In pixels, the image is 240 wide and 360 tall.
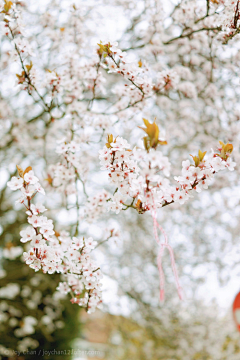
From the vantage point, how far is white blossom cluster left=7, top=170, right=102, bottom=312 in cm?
112

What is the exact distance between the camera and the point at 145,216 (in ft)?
11.6

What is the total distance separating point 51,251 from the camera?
3.92ft

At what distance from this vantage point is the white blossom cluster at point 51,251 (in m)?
1.12

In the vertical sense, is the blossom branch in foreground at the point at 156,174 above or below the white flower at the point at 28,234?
Result: above

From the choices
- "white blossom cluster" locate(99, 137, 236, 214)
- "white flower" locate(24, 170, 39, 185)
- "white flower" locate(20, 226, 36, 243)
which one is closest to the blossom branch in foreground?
"white blossom cluster" locate(99, 137, 236, 214)

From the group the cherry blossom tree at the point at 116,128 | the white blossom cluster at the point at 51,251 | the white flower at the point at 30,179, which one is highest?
the cherry blossom tree at the point at 116,128

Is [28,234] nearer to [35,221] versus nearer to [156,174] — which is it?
[35,221]

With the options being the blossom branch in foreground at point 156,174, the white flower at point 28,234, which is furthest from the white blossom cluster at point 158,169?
the white flower at point 28,234

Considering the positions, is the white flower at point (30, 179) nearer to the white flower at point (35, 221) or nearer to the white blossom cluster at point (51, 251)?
the white blossom cluster at point (51, 251)

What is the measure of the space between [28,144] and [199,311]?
11.7 feet

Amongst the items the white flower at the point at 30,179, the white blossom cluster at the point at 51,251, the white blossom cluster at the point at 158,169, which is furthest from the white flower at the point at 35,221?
the white blossom cluster at the point at 158,169

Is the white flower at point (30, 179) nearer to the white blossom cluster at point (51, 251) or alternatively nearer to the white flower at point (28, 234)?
the white blossom cluster at point (51, 251)

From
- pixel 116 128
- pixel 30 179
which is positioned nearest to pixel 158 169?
pixel 30 179

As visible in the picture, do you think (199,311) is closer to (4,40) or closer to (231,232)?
(231,232)
